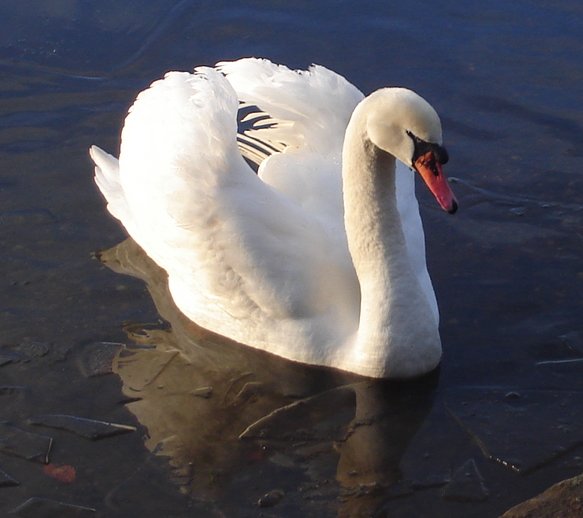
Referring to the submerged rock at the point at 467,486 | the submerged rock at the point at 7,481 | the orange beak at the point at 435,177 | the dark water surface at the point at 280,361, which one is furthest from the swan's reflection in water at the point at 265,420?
the orange beak at the point at 435,177

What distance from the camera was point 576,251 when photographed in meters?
9.05

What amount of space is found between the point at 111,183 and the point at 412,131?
314 cm

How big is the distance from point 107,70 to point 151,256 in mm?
3290

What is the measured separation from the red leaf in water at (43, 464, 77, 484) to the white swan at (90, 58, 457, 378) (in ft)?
4.65

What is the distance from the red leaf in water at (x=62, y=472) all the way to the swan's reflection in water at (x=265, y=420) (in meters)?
0.47

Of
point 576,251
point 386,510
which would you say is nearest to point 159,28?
point 576,251

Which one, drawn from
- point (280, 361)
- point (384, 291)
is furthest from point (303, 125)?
point (280, 361)

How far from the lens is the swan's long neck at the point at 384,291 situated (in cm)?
747

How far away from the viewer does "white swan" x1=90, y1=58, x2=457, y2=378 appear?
291 inches

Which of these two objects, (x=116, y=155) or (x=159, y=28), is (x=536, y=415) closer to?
(x=116, y=155)

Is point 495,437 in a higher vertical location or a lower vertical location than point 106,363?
higher

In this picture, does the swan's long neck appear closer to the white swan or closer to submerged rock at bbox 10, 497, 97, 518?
the white swan

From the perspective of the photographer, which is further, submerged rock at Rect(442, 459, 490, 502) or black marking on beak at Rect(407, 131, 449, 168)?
black marking on beak at Rect(407, 131, 449, 168)

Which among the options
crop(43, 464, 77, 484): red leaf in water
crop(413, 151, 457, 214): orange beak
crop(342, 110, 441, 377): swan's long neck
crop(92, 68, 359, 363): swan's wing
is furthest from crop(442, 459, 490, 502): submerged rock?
crop(43, 464, 77, 484): red leaf in water
